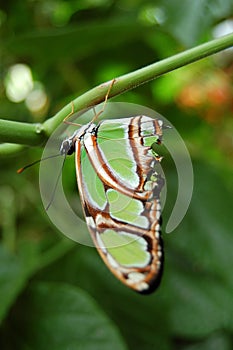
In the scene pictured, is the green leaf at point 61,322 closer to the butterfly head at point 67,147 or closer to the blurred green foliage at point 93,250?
the blurred green foliage at point 93,250

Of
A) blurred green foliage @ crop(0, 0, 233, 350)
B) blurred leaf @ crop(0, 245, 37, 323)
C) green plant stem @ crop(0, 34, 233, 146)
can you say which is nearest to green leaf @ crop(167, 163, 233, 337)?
blurred green foliage @ crop(0, 0, 233, 350)

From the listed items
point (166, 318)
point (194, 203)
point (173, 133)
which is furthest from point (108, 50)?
point (173, 133)

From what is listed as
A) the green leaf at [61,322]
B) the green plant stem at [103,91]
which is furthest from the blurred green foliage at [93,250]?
the green plant stem at [103,91]

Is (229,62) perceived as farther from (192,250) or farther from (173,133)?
(173,133)

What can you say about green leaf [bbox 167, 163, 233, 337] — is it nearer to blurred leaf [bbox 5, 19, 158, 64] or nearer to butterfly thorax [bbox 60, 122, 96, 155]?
blurred leaf [bbox 5, 19, 158, 64]

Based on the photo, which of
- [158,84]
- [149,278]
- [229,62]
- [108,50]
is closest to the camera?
[149,278]

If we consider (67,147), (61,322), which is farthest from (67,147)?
(61,322)
